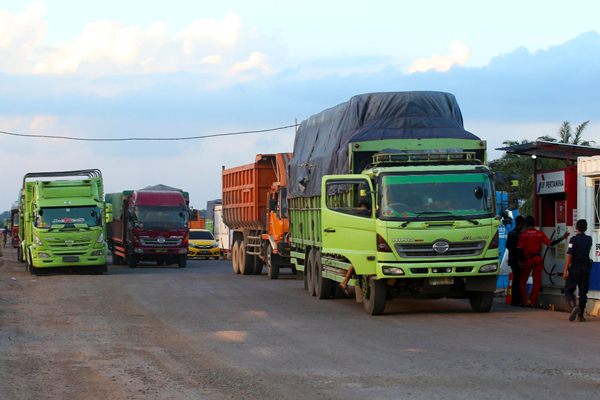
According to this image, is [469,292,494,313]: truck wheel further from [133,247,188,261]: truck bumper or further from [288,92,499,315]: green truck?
[133,247,188,261]: truck bumper

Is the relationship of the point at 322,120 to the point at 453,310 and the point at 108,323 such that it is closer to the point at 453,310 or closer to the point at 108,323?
the point at 453,310

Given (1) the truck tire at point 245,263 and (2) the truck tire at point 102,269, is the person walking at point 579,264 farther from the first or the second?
(2) the truck tire at point 102,269

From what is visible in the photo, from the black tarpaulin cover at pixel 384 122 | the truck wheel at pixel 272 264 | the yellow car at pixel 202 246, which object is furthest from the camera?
the yellow car at pixel 202 246

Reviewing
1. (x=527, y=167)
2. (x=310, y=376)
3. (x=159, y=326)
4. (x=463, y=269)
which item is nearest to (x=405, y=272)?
(x=463, y=269)

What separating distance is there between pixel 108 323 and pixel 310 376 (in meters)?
7.19

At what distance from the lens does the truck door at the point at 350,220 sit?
18.3 m

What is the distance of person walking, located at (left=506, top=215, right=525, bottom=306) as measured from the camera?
68.1 feet

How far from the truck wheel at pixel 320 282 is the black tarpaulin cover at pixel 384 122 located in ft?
4.69

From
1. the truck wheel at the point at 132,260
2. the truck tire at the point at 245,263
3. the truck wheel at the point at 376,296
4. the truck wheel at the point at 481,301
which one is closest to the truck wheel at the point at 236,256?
the truck tire at the point at 245,263

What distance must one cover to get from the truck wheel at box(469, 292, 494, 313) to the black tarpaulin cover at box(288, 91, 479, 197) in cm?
312

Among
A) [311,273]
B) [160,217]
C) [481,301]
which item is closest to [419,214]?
[481,301]

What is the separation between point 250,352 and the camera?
13.6m

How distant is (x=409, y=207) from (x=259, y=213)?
48.3 ft

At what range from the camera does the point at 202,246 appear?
5175 centimetres
